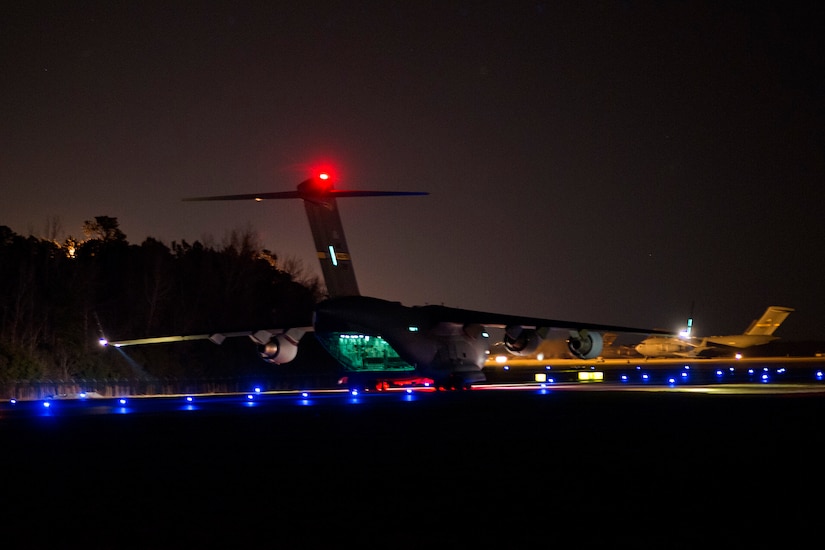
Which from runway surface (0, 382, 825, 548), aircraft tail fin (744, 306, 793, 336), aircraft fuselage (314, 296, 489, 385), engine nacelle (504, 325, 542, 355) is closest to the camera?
runway surface (0, 382, 825, 548)

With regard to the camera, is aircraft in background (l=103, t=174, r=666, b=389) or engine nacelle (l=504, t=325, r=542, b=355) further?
engine nacelle (l=504, t=325, r=542, b=355)

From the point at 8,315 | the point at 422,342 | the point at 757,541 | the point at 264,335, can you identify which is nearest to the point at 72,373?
the point at 8,315

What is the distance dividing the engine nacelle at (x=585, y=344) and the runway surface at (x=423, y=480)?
18730 millimetres

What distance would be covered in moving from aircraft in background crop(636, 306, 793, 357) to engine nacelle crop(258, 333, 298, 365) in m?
55.3

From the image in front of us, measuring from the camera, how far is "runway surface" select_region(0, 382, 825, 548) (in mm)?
9984

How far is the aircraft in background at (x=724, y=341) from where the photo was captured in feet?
328

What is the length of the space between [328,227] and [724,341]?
70.4 metres

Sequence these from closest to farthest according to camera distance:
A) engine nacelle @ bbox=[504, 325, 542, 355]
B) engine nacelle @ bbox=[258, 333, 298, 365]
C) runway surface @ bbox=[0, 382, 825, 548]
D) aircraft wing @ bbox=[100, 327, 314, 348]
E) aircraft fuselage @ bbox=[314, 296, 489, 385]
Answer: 1. runway surface @ bbox=[0, 382, 825, 548]
2. aircraft fuselage @ bbox=[314, 296, 489, 385]
3. engine nacelle @ bbox=[504, 325, 542, 355]
4. aircraft wing @ bbox=[100, 327, 314, 348]
5. engine nacelle @ bbox=[258, 333, 298, 365]

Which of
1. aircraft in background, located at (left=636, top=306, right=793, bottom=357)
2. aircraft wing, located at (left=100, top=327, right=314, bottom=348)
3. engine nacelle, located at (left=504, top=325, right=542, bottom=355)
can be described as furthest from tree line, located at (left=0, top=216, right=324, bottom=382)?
aircraft in background, located at (left=636, top=306, right=793, bottom=357)

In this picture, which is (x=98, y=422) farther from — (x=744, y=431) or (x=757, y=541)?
(x=757, y=541)

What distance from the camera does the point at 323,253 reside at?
43531 millimetres

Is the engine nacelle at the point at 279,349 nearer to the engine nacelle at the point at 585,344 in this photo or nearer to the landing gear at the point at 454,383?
the landing gear at the point at 454,383

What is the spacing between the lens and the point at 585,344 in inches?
1736

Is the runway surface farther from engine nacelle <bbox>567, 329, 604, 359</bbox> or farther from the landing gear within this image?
the landing gear
